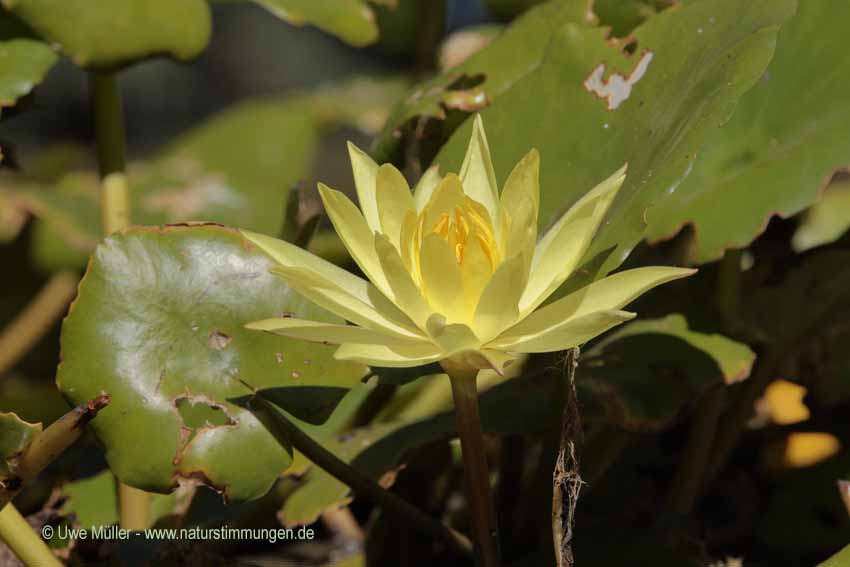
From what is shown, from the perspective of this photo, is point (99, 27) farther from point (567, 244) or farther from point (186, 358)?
point (567, 244)

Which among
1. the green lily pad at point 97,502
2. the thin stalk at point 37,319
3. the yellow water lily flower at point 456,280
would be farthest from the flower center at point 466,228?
the thin stalk at point 37,319

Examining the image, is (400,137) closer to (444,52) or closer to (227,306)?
(227,306)

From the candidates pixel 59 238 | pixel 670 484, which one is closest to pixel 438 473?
pixel 670 484

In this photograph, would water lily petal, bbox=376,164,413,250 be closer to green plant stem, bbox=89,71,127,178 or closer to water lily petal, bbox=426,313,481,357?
water lily petal, bbox=426,313,481,357

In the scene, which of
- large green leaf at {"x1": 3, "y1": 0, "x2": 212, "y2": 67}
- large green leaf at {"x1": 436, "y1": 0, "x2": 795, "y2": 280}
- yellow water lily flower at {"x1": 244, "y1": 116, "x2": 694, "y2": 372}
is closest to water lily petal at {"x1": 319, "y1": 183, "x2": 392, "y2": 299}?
yellow water lily flower at {"x1": 244, "y1": 116, "x2": 694, "y2": 372}

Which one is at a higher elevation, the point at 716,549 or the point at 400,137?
the point at 400,137

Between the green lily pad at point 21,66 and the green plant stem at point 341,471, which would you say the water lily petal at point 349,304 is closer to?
the green plant stem at point 341,471
